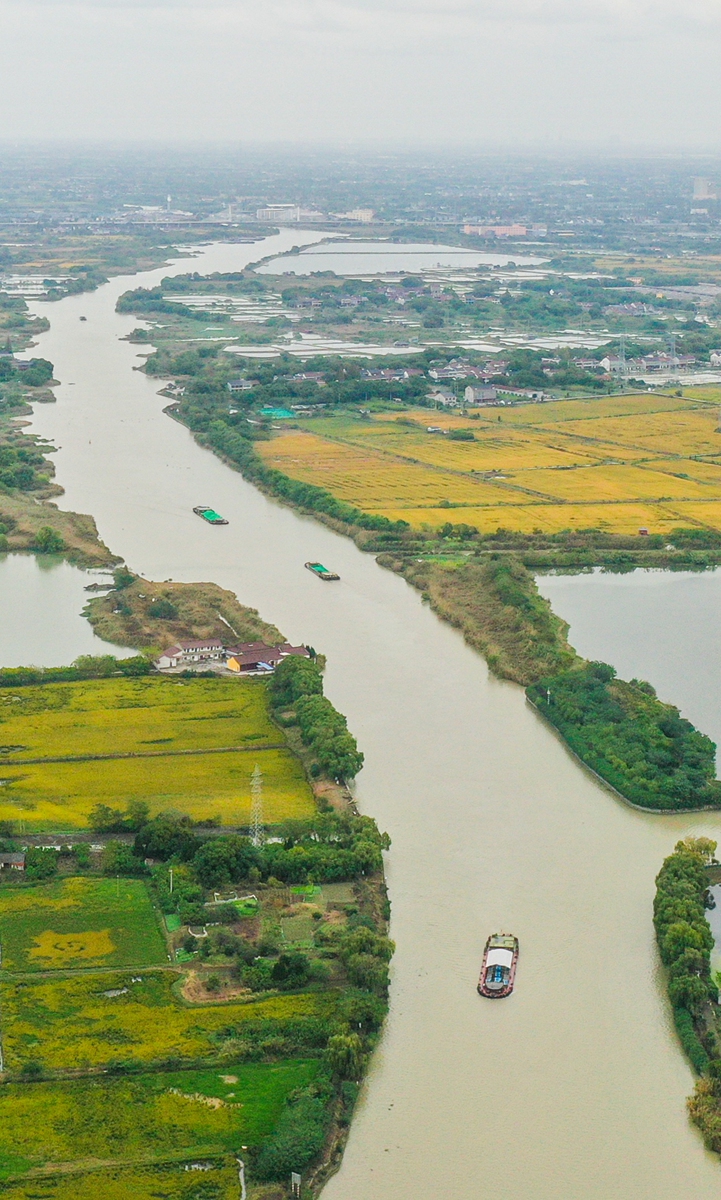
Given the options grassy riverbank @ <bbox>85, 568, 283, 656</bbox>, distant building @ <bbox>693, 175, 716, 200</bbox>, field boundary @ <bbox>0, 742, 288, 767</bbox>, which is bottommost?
distant building @ <bbox>693, 175, 716, 200</bbox>

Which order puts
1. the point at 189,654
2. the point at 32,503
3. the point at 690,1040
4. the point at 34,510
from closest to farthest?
the point at 690,1040
the point at 189,654
the point at 34,510
the point at 32,503

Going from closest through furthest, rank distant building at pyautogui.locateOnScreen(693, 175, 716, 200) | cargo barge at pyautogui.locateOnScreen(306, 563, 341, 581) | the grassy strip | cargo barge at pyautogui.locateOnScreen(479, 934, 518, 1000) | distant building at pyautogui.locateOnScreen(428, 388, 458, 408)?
cargo barge at pyautogui.locateOnScreen(479, 934, 518, 1000) < the grassy strip < cargo barge at pyautogui.locateOnScreen(306, 563, 341, 581) < distant building at pyautogui.locateOnScreen(428, 388, 458, 408) < distant building at pyautogui.locateOnScreen(693, 175, 716, 200)

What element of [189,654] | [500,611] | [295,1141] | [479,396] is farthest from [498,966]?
[479,396]

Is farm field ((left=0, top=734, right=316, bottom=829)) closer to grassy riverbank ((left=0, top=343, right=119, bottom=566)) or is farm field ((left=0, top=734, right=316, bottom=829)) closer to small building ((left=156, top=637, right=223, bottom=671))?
small building ((left=156, top=637, right=223, bottom=671))

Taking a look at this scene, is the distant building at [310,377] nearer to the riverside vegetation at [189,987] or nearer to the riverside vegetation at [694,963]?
the riverside vegetation at [189,987]

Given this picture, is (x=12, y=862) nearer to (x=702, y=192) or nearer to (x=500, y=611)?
(x=500, y=611)

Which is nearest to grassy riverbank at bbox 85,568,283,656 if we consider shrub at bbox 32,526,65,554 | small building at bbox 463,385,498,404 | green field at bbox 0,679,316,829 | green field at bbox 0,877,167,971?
green field at bbox 0,679,316,829
